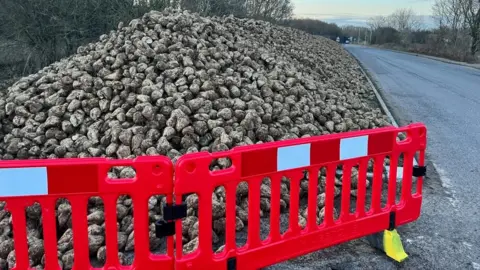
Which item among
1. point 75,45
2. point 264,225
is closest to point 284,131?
point 264,225

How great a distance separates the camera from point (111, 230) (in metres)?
2.63

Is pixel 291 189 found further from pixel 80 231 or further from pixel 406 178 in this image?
pixel 80 231

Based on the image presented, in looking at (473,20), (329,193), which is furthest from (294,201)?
(473,20)

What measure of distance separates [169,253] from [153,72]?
11.8 feet

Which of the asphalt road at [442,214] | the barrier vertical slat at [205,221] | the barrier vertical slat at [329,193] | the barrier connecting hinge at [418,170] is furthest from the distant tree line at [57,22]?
the barrier vertical slat at [205,221]

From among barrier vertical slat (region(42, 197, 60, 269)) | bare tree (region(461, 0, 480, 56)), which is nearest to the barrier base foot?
barrier vertical slat (region(42, 197, 60, 269))

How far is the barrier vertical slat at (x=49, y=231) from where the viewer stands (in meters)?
2.45

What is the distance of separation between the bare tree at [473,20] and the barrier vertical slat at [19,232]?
4003 cm

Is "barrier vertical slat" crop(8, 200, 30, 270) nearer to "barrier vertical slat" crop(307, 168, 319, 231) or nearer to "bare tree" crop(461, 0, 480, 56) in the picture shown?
"barrier vertical slat" crop(307, 168, 319, 231)

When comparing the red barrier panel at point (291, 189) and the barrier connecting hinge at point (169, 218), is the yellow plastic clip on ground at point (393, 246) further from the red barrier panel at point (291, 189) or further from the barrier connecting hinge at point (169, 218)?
the barrier connecting hinge at point (169, 218)

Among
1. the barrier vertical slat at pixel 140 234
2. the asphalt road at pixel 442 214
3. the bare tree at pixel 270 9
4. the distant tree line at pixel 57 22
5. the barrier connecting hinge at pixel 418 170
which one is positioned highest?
the bare tree at pixel 270 9

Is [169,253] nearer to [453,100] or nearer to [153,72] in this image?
[153,72]

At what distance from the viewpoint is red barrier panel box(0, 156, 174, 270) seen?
234cm

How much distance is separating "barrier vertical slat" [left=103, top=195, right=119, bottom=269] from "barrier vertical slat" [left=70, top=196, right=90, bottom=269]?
0.12 meters
